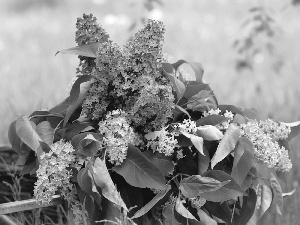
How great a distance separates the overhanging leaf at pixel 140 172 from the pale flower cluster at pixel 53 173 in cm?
14

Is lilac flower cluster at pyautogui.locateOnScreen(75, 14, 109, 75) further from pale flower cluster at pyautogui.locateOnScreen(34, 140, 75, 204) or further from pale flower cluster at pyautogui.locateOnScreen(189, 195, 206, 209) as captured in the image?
pale flower cluster at pyautogui.locateOnScreen(189, 195, 206, 209)

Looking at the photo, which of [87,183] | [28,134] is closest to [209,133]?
[87,183]

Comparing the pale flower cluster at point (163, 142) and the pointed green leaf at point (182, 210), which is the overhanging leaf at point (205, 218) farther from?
the pale flower cluster at point (163, 142)

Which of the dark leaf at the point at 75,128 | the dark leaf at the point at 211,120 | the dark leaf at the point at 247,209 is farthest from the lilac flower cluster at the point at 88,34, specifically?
the dark leaf at the point at 247,209

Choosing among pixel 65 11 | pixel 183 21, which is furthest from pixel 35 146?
pixel 65 11

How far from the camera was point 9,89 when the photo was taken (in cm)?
393

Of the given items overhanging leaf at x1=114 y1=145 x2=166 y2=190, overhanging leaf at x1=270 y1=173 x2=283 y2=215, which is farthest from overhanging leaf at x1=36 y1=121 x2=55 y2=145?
overhanging leaf at x1=270 y1=173 x2=283 y2=215

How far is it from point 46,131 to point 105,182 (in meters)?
0.30

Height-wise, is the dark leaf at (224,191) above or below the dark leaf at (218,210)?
above

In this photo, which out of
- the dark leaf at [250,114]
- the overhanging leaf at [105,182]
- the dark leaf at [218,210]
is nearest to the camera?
the overhanging leaf at [105,182]

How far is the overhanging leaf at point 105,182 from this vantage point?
1.47 meters

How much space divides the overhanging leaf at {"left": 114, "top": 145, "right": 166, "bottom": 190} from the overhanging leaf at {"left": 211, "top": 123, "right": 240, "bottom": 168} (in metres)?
0.15

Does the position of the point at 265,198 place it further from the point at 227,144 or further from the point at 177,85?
the point at 177,85

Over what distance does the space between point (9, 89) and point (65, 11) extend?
119 inches
